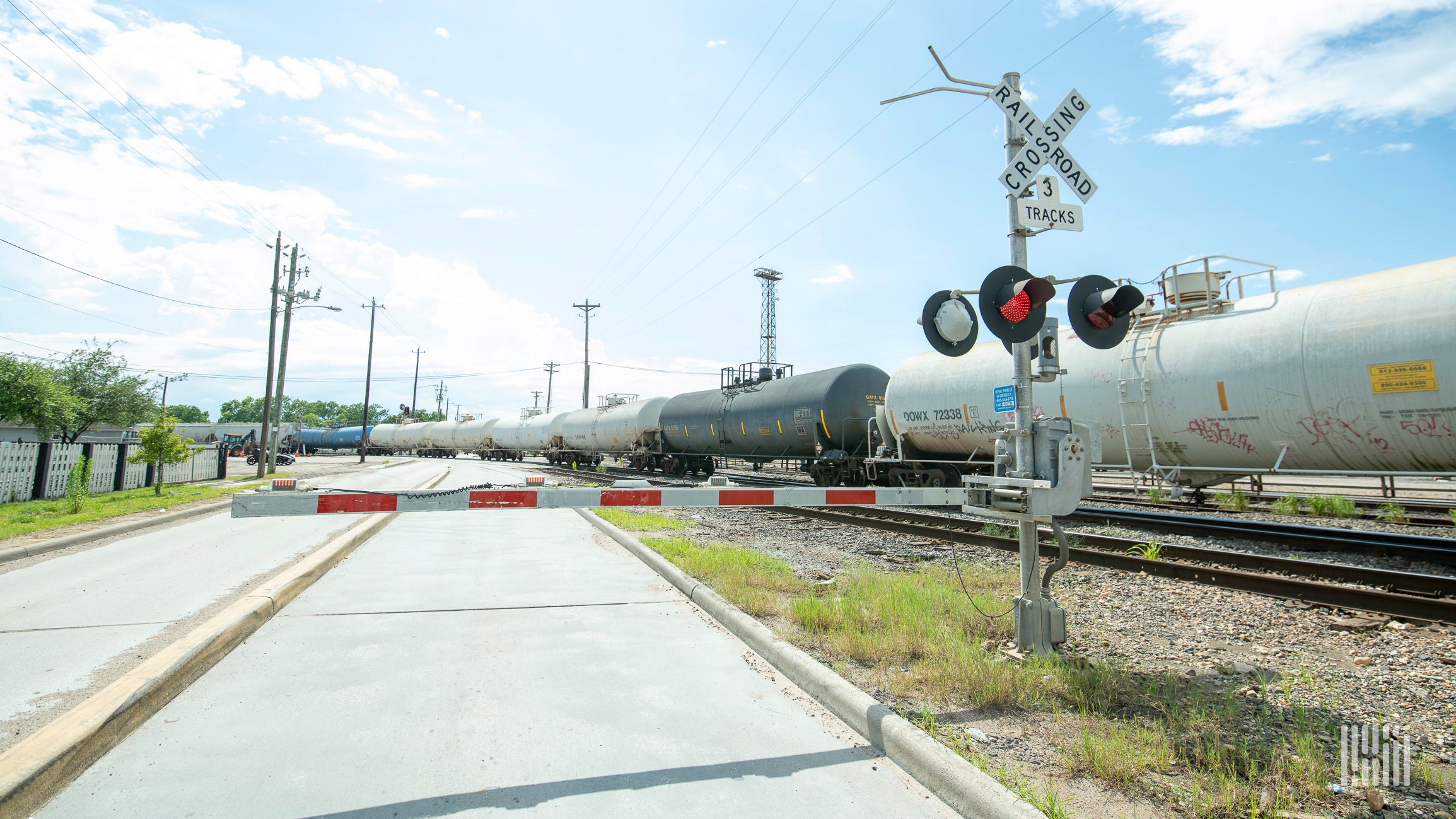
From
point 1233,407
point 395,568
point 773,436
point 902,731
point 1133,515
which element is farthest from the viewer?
point 773,436

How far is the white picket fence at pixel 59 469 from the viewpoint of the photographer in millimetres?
15477

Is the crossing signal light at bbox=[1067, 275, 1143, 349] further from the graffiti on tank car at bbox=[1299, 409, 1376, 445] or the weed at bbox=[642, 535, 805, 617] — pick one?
the graffiti on tank car at bbox=[1299, 409, 1376, 445]

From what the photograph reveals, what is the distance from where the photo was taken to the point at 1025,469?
168 inches

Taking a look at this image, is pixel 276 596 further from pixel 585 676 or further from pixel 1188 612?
pixel 1188 612

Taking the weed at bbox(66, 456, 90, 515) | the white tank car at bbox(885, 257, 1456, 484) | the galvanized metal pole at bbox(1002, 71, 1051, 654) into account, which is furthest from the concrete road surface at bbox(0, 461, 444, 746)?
the white tank car at bbox(885, 257, 1456, 484)

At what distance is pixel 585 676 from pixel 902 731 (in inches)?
78.2

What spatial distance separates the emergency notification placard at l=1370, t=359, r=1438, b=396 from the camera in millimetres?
7625

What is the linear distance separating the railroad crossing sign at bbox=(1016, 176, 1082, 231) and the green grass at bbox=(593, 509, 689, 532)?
800cm

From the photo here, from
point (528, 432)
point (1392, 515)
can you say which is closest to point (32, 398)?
point (528, 432)

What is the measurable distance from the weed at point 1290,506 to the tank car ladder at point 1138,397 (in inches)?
118

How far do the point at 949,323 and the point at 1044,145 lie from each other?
51.8 inches

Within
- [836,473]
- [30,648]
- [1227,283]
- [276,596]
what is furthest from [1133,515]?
[30,648]

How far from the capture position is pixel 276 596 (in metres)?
5.75
